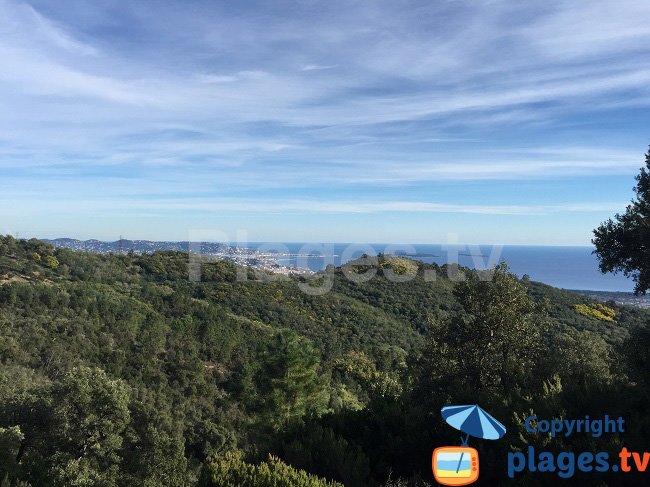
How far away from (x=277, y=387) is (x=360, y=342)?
38.6m

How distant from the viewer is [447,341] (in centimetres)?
1356

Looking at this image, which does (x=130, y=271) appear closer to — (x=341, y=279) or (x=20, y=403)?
(x=341, y=279)

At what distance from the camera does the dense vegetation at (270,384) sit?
6766 mm

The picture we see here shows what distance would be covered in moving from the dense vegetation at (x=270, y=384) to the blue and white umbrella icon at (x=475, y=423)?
0.78m

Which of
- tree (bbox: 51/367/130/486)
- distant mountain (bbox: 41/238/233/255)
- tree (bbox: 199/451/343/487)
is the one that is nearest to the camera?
tree (bbox: 199/451/343/487)

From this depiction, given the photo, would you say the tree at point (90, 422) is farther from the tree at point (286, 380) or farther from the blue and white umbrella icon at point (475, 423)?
the blue and white umbrella icon at point (475, 423)

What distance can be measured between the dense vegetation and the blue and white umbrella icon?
2.56 ft

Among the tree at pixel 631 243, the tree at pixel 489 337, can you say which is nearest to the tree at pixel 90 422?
the tree at pixel 489 337

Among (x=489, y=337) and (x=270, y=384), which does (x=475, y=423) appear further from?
(x=270, y=384)

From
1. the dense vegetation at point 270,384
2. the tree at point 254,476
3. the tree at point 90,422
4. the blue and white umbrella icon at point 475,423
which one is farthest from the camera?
the tree at point 90,422

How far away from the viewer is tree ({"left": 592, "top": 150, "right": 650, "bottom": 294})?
10656 millimetres

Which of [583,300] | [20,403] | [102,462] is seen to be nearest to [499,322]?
[102,462]

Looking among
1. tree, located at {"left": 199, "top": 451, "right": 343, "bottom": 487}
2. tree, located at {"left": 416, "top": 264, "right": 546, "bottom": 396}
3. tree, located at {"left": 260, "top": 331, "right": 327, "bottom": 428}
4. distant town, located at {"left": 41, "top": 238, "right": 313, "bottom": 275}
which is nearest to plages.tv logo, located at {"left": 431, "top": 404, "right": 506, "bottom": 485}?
tree, located at {"left": 199, "top": 451, "right": 343, "bottom": 487}

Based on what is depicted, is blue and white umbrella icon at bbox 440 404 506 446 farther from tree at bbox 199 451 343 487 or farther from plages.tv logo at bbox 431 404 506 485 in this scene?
tree at bbox 199 451 343 487
